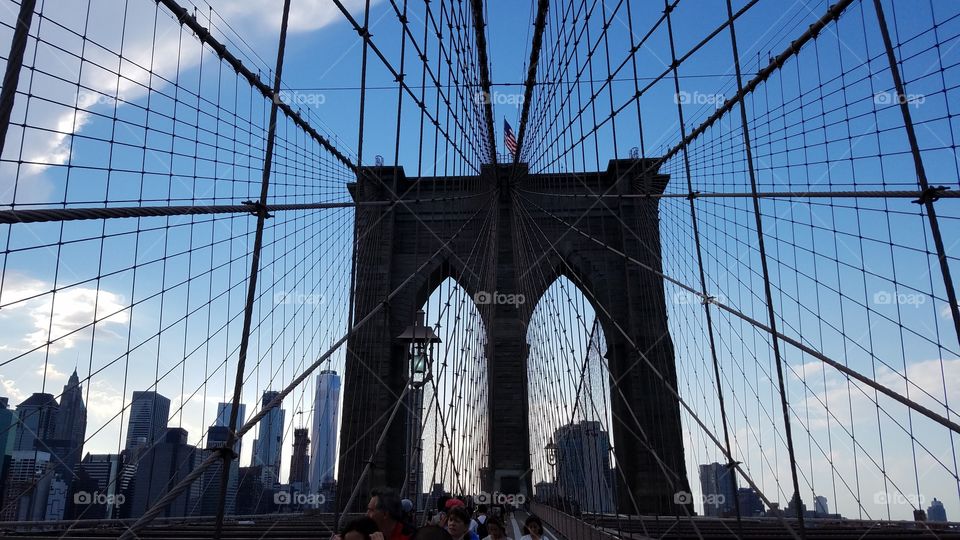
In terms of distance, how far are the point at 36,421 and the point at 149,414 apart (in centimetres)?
249

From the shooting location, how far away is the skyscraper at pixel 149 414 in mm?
6738

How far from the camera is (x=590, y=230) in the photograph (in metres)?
19.4

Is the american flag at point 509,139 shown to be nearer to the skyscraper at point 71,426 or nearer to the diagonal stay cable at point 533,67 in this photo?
the diagonal stay cable at point 533,67

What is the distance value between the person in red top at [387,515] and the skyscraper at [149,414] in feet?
12.6

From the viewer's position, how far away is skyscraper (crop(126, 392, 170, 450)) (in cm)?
674

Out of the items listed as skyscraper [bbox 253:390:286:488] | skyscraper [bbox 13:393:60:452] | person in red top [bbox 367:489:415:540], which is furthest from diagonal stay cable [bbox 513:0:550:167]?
person in red top [bbox 367:489:415:540]

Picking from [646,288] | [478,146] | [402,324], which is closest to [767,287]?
[478,146]

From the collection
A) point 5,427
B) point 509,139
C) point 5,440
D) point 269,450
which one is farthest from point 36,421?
point 509,139

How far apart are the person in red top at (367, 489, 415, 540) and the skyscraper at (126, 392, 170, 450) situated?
12.6 feet

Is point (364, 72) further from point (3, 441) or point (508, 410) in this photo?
point (508, 410)

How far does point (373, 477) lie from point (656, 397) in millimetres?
7382

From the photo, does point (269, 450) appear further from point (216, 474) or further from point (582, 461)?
point (582, 461)

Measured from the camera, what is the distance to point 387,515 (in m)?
2.81

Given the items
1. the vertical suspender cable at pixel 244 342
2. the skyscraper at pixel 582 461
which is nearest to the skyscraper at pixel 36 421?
the vertical suspender cable at pixel 244 342
